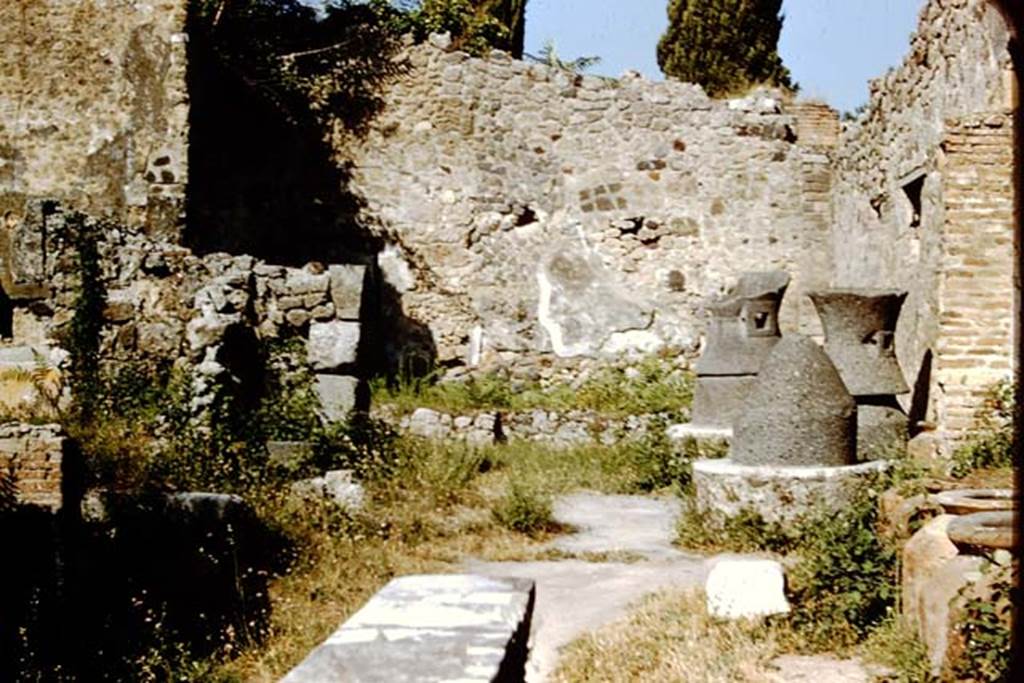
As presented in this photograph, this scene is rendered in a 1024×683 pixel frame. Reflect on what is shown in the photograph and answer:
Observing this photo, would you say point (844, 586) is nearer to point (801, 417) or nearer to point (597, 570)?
point (597, 570)

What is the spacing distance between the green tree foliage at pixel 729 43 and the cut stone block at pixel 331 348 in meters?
12.5

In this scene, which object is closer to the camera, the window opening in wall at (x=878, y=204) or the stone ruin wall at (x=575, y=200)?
the window opening in wall at (x=878, y=204)

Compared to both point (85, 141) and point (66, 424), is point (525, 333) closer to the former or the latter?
point (85, 141)

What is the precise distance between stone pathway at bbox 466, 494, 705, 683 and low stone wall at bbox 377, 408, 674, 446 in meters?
2.73

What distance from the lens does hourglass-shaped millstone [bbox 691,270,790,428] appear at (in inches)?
444

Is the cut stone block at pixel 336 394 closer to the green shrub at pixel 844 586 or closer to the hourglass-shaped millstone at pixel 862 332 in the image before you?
the hourglass-shaped millstone at pixel 862 332

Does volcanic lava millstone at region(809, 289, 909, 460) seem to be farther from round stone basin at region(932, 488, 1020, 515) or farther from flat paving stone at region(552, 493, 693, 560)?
round stone basin at region(932, 488, 1020, 515)

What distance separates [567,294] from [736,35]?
29.7 feet

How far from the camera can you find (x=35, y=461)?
6898mm

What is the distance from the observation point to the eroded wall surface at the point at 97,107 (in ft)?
43.2

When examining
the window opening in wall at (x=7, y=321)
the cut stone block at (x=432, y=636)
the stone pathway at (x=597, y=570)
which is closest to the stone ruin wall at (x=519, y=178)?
the window opening in wall at (x=7, y=321)

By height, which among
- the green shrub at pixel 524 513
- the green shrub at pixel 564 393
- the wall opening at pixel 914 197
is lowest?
the green shrub at pixel 524 513

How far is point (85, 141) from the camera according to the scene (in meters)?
13.4

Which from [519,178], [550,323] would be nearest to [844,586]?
[550,323]
